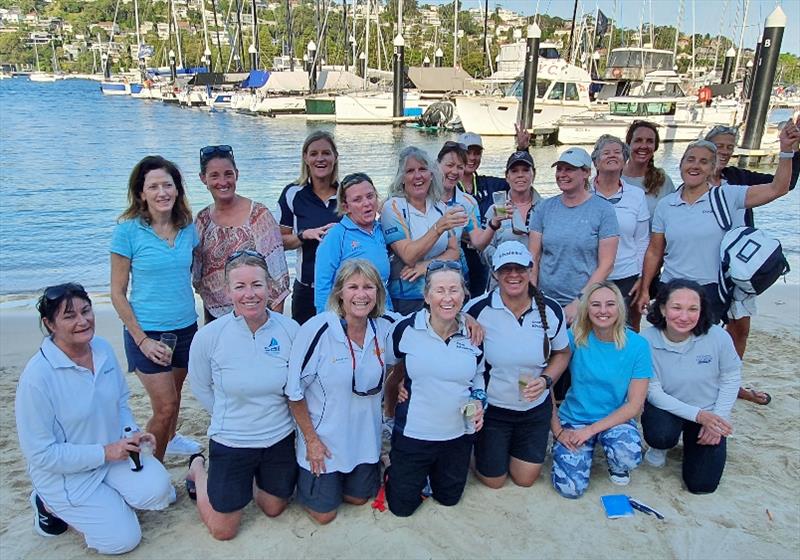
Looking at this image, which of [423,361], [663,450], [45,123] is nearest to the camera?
[423,361]

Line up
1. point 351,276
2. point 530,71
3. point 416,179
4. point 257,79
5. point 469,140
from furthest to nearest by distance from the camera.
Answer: point 257,79
point 530,71
point 469,140
point 416,179
point 351,276

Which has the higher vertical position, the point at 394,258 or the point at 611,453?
the point at 394,258

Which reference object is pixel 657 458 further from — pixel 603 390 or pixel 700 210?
pixel 700 210

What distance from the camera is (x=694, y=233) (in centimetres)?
448

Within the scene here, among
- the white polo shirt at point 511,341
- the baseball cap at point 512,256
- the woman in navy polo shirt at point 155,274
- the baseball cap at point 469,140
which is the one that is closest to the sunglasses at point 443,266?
the baseball cap at point 512,256

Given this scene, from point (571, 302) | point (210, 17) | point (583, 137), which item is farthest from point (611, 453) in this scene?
point (210, 17)

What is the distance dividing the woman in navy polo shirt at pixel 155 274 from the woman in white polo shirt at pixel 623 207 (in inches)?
118

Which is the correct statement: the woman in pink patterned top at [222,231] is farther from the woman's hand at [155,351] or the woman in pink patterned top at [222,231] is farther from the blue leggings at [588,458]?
the blue leggings at [588,458]

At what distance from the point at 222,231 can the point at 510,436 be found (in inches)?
91.9

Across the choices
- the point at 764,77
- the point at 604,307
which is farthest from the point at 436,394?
the point at 764,77

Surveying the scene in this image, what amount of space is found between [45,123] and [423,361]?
147ft

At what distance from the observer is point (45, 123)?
39.7 m

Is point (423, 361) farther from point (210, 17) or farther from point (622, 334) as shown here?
point (210, 17)

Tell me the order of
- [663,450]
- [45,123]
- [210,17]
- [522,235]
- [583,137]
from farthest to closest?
[210,17] → [45,123] → [583,137] → [522,235] → [663,450]
